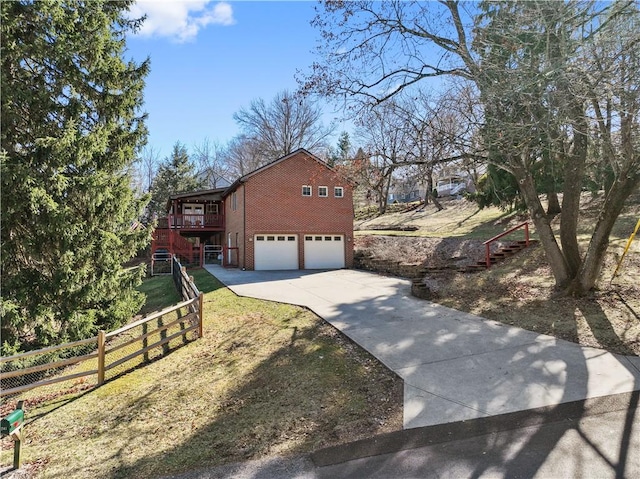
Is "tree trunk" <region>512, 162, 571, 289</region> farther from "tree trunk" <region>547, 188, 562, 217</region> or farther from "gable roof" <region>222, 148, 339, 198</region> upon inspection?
"gable roof" <region>222, 148, 339, 198</region>

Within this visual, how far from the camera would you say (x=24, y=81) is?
27.9 feet

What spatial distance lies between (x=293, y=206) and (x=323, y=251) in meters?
3.03

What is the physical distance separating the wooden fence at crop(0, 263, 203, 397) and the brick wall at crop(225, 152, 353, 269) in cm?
1047

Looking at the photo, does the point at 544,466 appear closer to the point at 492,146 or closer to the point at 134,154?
the point at 492,146

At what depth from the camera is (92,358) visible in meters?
7.75

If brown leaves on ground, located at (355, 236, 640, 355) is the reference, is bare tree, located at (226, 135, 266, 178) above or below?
above

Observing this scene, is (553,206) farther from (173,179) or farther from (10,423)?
(173,179)

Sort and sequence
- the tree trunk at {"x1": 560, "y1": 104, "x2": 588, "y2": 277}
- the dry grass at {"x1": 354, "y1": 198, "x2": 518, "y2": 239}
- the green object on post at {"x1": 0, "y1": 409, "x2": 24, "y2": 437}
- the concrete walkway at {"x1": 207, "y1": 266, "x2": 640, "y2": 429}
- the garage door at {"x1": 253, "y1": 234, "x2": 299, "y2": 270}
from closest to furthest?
1. the green object on post at {"x1": 0, "y1": 409, "x2": 24, "y2": 437}
2. the concrete walkway at {"x1": 207, "y1": 266, "x2": 640, "y2": 429}
3. the tree trunk at {"x1": 560, "y1": 104, "x2": 588, "y2": 277}
4. the garage door at {"x1": 253, "y1": 234, "x2": 299, "y2": 270}
5. the dry grass at {"x1": 354, "y1": 198, "x2": 518, "y2": 239}

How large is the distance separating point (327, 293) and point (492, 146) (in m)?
6.78

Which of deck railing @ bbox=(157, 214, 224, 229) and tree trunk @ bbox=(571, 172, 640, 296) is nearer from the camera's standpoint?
tree trunk @ bbox=(571, 172, 640, 296)

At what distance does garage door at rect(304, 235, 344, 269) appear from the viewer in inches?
845

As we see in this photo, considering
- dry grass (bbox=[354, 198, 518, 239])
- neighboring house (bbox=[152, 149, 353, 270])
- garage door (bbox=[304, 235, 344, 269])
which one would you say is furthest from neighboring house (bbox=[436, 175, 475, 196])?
garage door (bbox=[304, 235, 344, 269])

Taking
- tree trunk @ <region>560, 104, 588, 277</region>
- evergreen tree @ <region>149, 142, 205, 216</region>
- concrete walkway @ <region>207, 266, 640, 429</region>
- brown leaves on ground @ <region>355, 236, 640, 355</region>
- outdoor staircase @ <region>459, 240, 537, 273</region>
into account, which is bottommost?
concrete walkway @ <region>207, 266, 640, 429</region>

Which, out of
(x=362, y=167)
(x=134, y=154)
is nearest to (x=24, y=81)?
(x=134, y=154)
